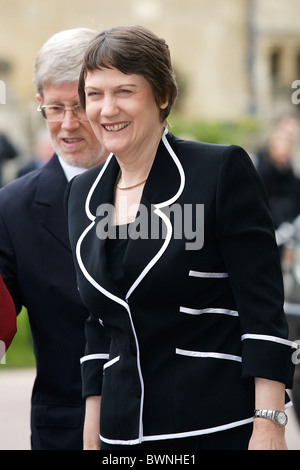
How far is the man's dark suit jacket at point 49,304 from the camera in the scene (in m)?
3.20

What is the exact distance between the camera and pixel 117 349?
8.70ft

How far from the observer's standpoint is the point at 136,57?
261cm

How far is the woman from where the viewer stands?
99.1 inches

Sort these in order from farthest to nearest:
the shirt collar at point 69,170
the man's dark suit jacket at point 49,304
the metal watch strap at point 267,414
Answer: the shirt collar at point 69,170 → the man's dark suit jacket at point 49,304 → the metal watch strap at point 267,414

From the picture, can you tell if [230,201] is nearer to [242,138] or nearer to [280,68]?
[242,138]

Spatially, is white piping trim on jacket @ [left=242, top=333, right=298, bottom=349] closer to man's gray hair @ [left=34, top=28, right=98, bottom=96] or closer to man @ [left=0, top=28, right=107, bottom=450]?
man @ [left=0, top=28, right=107, bottom=450]

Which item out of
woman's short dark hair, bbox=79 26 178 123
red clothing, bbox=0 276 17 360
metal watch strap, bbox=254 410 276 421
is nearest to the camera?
metal watch strap, bbox=254 410 276 421

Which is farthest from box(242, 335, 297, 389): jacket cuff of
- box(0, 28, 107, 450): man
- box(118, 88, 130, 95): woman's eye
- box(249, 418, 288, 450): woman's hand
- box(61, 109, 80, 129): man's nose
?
box(61, 109, 80, 129): man's nose

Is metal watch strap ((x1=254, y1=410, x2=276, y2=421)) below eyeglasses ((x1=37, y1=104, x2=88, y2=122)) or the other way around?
below

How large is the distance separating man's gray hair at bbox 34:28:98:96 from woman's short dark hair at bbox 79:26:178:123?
50 centimetres

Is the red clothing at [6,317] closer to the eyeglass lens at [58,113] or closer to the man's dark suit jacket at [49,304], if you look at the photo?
the man's dark suit jacket at [49,304]

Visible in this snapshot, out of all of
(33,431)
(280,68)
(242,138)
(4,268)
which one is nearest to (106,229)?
(4,268)

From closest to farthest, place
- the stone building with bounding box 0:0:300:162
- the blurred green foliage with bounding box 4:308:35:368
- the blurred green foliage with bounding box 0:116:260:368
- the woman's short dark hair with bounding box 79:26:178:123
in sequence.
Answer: the woman's short dark hair with bounding box 79:26:178:123, the blurred green foliage with bounding box 4:308:35:368, the blurred green foliage with bounding box 0:116:260:368, the stone building with bounding box 0:0:300:162

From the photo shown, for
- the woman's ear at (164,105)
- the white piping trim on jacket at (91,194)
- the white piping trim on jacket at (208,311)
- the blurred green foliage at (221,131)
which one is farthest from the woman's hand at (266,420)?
the blurred green foliage at (221,131)
